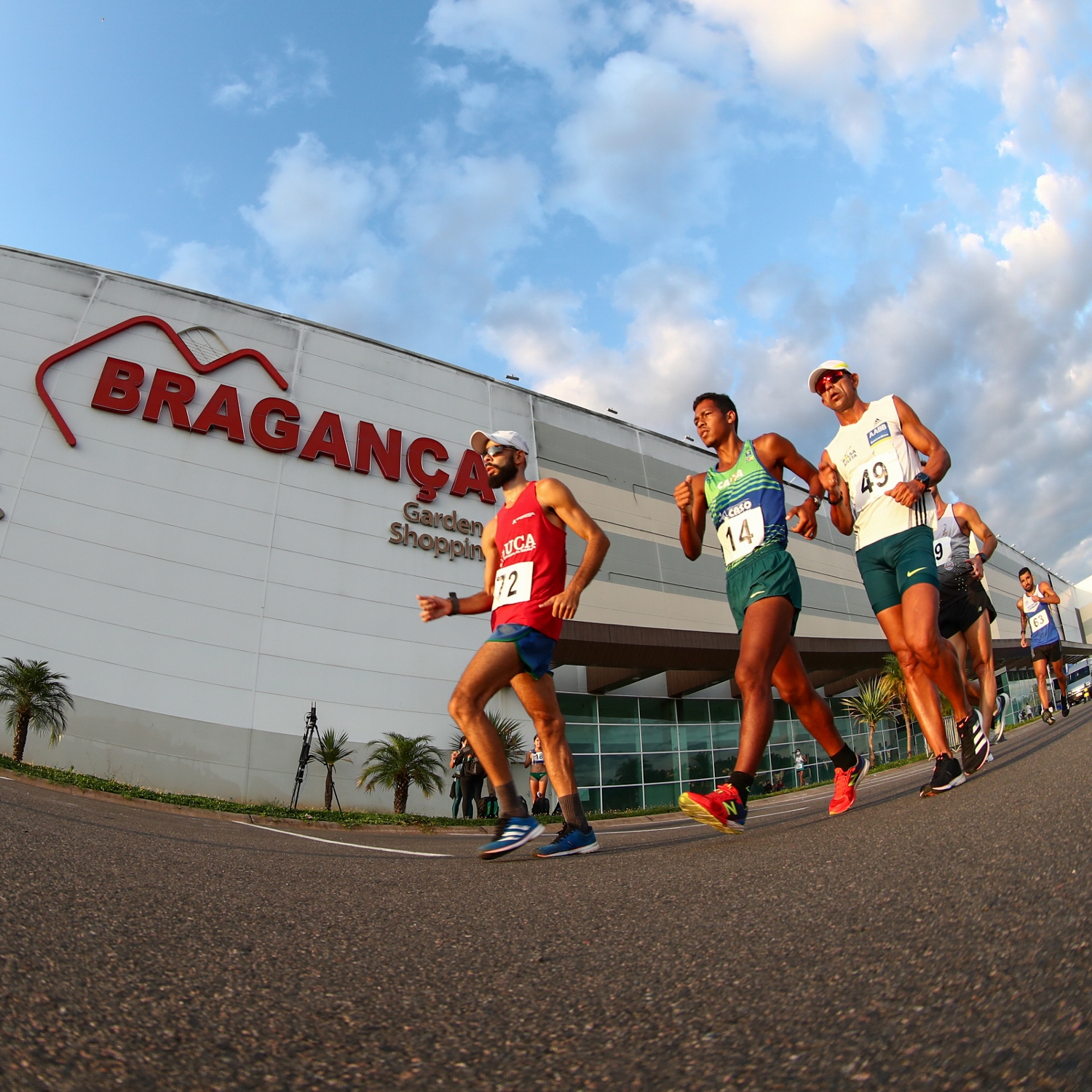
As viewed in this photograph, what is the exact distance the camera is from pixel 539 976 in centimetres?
114

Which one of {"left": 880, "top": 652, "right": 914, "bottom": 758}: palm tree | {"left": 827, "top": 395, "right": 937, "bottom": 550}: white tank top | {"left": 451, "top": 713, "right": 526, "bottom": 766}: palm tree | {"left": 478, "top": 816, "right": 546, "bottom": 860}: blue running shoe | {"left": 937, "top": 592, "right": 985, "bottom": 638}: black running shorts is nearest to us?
{"left": 478, "top": 816, "right": 546, "bottom": 860}: blue running shoe

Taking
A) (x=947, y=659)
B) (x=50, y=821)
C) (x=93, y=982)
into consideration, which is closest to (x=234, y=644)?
(x=50, y=821)

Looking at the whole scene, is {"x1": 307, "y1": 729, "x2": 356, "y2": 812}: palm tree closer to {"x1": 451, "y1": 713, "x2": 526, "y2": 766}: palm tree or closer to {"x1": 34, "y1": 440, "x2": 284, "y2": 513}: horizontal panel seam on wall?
{"x1": 451, "y1": 713, "x2": 526, "y2": 766}: palm tree

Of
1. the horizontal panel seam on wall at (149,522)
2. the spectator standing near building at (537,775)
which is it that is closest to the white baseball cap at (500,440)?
the spectator standing near building at (537,775)

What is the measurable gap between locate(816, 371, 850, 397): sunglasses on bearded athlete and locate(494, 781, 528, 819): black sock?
2.97 meters

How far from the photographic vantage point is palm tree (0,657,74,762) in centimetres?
1323

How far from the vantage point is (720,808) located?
307 cm

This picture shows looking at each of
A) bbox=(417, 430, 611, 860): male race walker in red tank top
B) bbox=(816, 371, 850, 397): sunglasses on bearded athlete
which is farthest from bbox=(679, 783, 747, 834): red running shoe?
bbox=(816, 371, 850, 397): sunglasses on bearded athlete

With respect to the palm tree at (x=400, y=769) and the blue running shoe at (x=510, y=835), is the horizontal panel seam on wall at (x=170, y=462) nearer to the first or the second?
the palm tree at (x=400, y=769)

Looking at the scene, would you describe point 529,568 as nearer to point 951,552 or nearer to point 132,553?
point 951,552

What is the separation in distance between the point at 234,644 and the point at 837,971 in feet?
53.1

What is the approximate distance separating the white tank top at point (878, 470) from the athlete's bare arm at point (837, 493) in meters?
0.03

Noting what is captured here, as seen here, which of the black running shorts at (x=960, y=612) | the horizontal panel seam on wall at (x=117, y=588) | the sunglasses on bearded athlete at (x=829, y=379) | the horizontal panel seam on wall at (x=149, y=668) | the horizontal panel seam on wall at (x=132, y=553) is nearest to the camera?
the sunglasses on bearded athlete at (x=829, y=379)

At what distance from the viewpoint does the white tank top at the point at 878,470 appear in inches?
157
